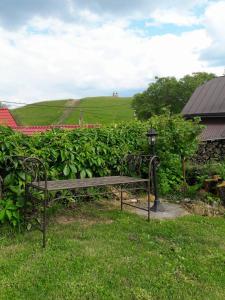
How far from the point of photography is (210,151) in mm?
9242

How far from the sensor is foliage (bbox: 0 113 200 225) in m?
4.80

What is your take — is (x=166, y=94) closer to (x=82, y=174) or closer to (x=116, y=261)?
(x=82, y=174)

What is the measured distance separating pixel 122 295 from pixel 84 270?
0.57m

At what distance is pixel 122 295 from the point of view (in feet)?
9.94

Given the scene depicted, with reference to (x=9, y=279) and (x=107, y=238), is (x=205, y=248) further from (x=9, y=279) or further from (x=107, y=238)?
(x=9, y=279)

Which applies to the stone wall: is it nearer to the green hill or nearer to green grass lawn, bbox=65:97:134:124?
green grass lawn, bbox=65:97:134:124

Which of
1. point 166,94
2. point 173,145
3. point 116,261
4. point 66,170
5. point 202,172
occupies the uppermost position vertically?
point 166,94

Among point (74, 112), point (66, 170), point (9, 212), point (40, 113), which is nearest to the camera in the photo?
point (9, 212)

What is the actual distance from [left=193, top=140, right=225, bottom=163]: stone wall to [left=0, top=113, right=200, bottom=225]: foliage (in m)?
1.57

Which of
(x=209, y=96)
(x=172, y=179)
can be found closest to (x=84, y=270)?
(x=172, y=179)

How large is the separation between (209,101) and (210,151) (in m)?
8.83

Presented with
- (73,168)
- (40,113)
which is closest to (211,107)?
(73,168)

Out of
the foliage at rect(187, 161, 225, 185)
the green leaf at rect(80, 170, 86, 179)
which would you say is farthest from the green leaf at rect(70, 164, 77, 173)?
the foliage at rect(187, 161, 225, 185)

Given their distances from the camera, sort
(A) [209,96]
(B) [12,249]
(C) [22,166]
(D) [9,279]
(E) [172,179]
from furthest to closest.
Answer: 1. (A) [209,96]
2. (E) [172,179]
3. (C) [22,166]
4. (B) [12,249]
5. (D) [9,279]
